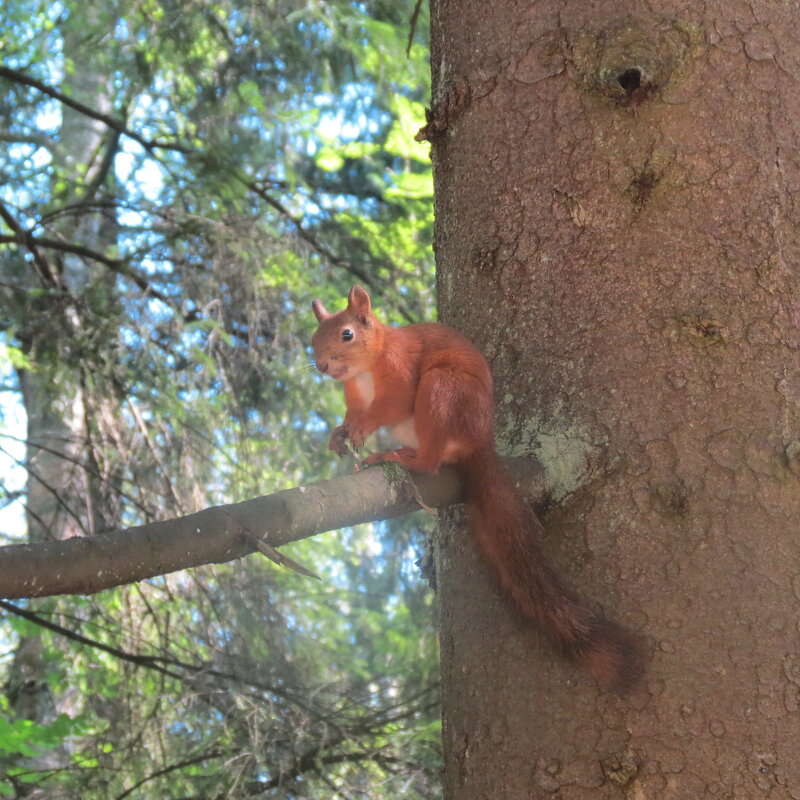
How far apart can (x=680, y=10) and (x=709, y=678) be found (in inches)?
41.7

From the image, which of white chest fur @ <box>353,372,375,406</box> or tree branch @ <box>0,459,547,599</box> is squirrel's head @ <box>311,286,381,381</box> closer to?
white chest fur @ <box>353,372,375,406</box>

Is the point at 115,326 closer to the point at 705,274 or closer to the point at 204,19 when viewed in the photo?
the point at 204,19

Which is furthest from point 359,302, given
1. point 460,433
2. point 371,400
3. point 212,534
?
point 212,534

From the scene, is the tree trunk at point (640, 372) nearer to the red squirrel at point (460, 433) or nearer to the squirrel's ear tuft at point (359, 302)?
the red squirrel at point (460, 433)

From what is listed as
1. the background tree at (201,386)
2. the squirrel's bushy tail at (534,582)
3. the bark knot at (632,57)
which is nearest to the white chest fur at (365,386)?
the squirrel's bushy tail at (534,582)

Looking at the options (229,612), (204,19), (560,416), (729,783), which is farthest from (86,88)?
(729,783)

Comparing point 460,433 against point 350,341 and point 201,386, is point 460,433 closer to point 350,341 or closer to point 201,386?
point 350,341

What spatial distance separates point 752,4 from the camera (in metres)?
1.63

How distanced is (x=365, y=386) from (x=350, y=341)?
0.11 m

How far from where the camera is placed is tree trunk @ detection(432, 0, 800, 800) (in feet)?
4.32

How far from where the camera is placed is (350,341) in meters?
2.24

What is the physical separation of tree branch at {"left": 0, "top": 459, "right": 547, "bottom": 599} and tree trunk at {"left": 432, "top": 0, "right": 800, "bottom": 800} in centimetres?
17

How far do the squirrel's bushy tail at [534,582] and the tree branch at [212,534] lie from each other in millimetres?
43

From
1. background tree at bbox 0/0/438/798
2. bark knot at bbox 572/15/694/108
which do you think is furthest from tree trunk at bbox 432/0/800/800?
background tree at bbox 0/0/438/798
